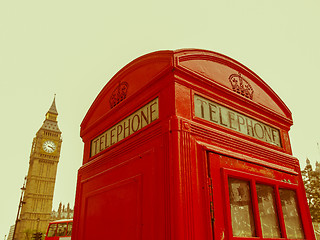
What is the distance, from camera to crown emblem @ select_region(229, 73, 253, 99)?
3281 mm

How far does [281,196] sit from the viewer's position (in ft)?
9.82

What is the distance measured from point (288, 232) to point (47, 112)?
98.3 meters

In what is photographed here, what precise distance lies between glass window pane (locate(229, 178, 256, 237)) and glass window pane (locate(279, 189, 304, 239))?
2.19 feet

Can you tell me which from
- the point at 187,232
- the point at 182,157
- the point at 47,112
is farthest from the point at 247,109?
the point at 47,112

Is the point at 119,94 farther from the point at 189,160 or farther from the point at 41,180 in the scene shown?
the point at 41,180

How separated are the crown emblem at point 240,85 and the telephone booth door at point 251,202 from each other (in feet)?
3.26

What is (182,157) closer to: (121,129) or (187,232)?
(187,232)

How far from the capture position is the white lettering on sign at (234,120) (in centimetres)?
275

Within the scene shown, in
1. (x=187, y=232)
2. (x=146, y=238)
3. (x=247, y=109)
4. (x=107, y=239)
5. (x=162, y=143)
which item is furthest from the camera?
(x=247, y=109)

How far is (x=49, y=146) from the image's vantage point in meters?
84.1

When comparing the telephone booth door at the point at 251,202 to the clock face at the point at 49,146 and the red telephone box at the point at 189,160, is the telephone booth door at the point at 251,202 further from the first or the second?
the clock face at the point at 49,146

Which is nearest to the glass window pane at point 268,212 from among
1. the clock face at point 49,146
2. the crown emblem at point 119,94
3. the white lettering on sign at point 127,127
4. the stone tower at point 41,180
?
the white lettering on sign at point 127,127

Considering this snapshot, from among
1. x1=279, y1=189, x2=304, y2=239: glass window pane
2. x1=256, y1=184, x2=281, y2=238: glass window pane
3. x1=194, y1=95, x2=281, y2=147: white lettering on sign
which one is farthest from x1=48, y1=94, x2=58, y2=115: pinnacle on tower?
x1=256, y1=184, x2=281, y2=238: glass window pane

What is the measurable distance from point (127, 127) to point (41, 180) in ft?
283
